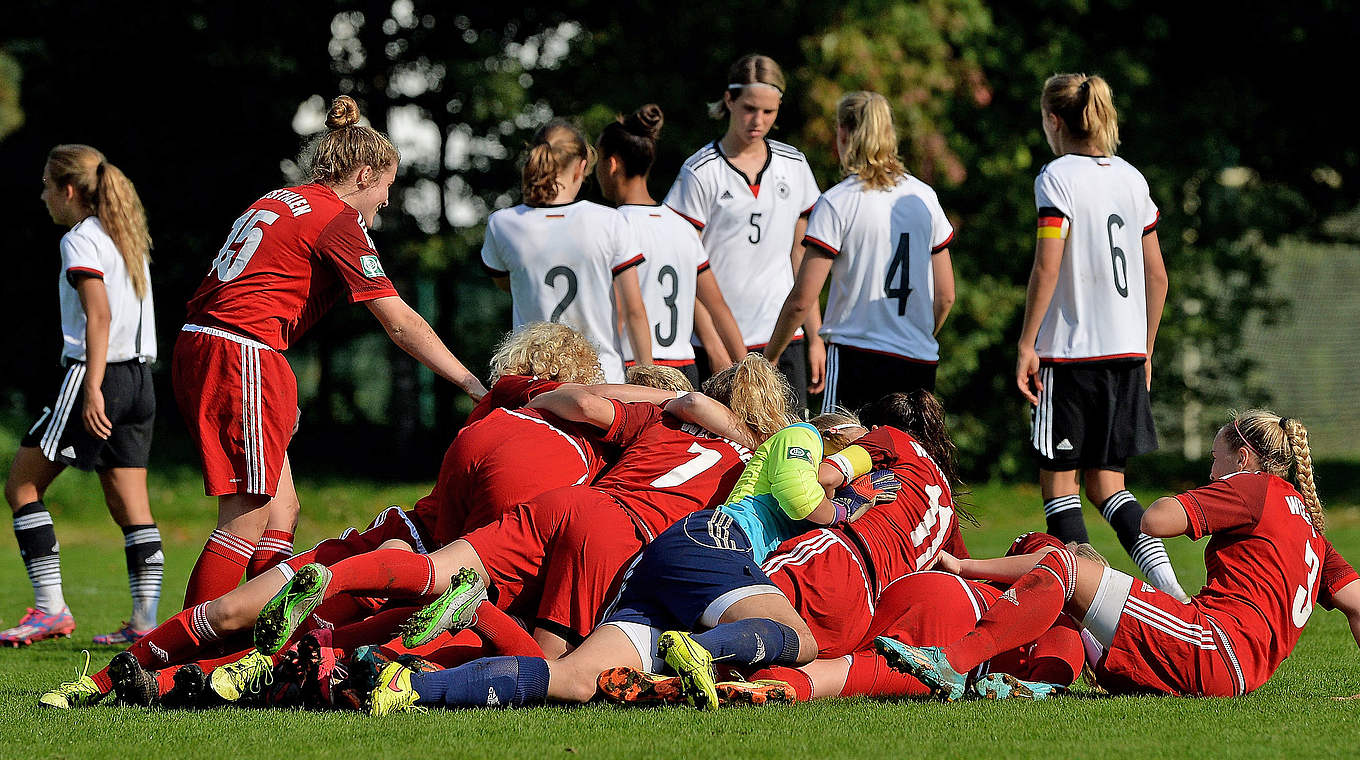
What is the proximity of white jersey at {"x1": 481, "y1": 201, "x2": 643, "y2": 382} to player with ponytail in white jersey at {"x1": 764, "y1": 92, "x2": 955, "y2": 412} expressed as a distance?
841 millimetres

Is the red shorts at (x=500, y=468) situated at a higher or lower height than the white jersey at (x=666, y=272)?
lower

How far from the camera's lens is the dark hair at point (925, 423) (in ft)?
16.7

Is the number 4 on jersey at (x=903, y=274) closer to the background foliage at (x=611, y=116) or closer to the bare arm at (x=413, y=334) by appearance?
the bare arm at (x=413, y=334)

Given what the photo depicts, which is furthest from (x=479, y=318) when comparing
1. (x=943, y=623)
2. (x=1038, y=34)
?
(x=943, y=623)

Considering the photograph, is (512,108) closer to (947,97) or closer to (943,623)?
(947,97)

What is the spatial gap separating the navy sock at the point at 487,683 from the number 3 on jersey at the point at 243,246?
1.85 m

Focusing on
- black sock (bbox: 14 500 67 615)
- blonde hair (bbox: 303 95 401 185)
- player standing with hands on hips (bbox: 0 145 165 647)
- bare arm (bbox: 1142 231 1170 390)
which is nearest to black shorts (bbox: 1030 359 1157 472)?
bare arm (bbox: 1142 231 1170 390)

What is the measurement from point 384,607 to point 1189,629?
256 cm

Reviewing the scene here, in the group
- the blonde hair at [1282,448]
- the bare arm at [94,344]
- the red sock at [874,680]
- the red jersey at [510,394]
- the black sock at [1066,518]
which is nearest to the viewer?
the red sock at [874,680]

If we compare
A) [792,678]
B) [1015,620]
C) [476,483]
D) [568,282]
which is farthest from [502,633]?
[568,282]

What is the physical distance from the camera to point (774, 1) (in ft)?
52.6

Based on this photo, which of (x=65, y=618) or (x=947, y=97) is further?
(x=947, y=97)

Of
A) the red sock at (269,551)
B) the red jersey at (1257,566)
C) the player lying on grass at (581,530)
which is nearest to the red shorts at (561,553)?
the player lying on grass at (581,530)

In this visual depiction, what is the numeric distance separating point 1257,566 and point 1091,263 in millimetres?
2152
